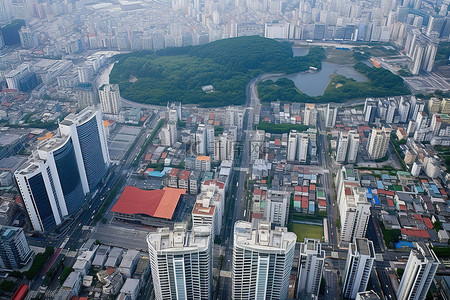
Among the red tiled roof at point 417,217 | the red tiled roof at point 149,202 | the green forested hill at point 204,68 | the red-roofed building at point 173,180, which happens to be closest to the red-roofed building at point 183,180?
the red-roofed building at point 173,180

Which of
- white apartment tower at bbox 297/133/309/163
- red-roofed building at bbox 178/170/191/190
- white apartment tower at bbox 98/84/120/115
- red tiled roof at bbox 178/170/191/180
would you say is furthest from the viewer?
white apartment tower at bbox 98/84/120/115

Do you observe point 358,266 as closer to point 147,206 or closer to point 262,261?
point 262,261

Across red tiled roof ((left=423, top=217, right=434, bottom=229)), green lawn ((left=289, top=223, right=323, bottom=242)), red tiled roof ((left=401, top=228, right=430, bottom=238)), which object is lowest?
green lawn ((left=289, top=223, right=323, bottom=242))

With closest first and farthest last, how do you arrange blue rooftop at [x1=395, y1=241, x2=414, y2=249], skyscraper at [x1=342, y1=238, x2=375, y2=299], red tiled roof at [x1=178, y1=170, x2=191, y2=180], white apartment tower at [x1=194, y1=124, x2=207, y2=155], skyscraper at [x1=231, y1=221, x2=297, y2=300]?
skyscraper at [x1=231, y1=221, x2=297, y2=300] → skyscraper at [x1=342, y1=238, x2=375, y2=299] → blue rooftop at [x1=395, y1=241, x2=414, y2=249] → red tiled roof at [x1=178, y1=170, x2=191, y2=180] → white apartment tower at [x1=194, y1=124, x2=207, y2=155]

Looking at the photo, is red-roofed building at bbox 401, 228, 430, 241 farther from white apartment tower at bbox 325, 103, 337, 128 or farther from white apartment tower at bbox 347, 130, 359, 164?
white apartment tower at bbox 325, 103, 337, 128

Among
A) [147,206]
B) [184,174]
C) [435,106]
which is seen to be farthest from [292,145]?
[435,106]

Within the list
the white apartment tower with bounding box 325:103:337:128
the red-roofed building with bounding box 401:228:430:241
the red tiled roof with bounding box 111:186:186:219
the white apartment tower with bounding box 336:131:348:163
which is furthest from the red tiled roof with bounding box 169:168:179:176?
the white apartment tower with bounding box 325:103:337:128

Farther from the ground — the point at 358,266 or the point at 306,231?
the point at 358,266

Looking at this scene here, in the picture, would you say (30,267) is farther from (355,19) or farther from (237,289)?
(355,19)
